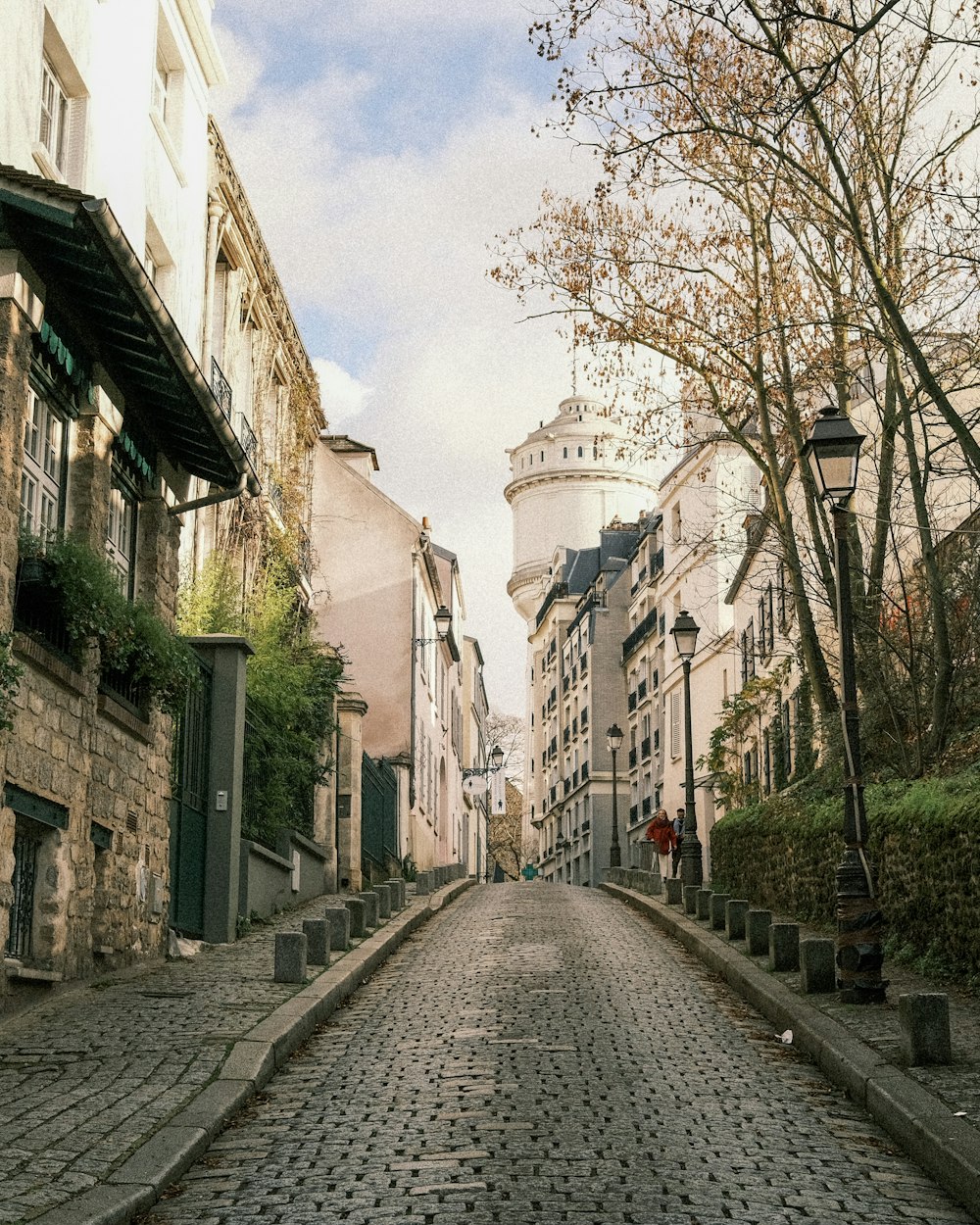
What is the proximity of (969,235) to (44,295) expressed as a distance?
25.3 feet

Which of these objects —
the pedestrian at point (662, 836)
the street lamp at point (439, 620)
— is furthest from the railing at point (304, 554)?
the pedestrian at point (662, 836)

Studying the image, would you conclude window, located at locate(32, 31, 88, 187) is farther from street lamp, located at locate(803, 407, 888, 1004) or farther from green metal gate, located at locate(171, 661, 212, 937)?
street lamp, located at locate(803, 407, 888, 1004)

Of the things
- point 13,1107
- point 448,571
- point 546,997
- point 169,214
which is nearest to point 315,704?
point 169,214

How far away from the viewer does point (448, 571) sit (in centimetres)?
4769

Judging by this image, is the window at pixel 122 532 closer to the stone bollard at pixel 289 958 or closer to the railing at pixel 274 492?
the stone bollard at pixel 289 958

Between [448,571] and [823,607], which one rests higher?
[448,571]

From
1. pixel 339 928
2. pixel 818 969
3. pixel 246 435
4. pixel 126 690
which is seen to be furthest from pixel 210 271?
pixel 818 969

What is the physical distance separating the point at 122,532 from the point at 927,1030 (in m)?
7.87

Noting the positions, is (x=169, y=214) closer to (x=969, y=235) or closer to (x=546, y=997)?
(x=969, y=235)

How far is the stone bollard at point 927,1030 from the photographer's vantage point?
844 centimetres

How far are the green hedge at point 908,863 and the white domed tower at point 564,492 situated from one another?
227 feet

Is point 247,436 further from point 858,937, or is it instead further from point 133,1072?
point 133,1072

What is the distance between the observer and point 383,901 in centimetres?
1878

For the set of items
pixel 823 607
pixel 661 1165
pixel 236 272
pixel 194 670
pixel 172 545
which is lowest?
pixel 661 1165
